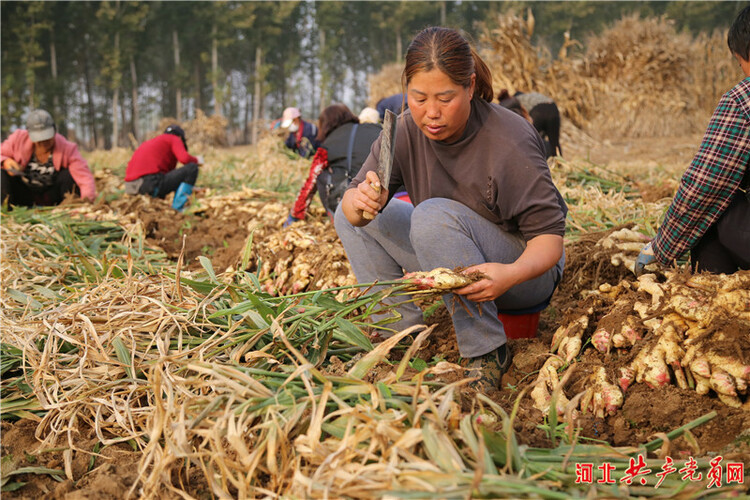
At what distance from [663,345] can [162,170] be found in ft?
17.6

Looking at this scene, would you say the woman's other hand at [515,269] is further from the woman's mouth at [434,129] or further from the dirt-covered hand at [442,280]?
the woman's mouth at [434,129]

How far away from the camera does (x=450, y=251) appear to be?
183cm

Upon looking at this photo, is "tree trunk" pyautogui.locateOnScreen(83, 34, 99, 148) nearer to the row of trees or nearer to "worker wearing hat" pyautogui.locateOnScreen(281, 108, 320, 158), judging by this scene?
the row of trees

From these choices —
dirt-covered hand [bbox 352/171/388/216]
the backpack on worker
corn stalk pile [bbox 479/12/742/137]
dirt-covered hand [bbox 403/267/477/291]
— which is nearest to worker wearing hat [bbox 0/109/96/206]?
the backpack on worker

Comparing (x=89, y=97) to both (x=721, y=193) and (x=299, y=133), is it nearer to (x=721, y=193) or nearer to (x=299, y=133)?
(x=299, y=133)

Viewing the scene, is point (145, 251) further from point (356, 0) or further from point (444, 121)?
point (356, 0)

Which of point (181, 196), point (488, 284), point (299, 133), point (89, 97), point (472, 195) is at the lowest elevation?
point (89, 97)

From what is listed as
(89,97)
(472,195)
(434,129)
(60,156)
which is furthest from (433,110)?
(89,97)

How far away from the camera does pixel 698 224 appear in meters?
1.94

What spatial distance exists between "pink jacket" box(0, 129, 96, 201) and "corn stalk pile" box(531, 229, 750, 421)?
470cm

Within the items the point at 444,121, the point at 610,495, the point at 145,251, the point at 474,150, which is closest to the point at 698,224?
the point at 474,150

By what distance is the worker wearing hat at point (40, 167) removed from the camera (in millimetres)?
5141

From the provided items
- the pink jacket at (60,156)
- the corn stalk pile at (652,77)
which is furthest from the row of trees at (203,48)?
the pink jacket at (60,156)

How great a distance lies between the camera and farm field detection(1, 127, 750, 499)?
1195 millimetres
